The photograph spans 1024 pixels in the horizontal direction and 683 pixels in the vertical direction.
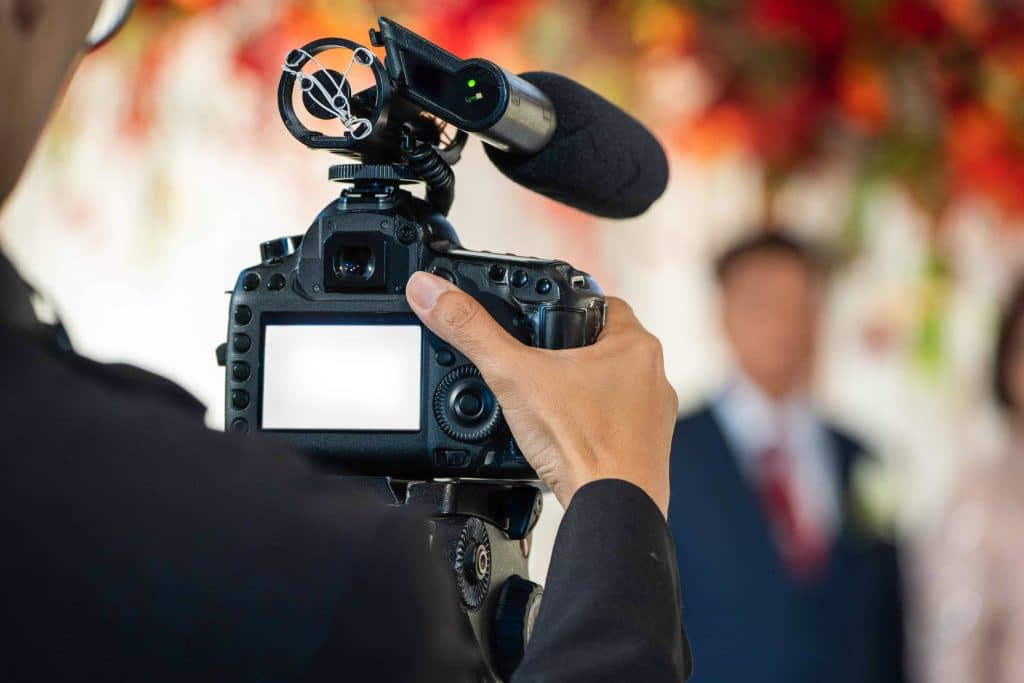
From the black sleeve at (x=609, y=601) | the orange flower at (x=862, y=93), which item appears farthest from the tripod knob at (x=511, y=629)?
the orange flower at (x=862, y=93)

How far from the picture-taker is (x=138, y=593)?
1.04 feet

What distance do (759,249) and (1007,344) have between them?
1.46 feet

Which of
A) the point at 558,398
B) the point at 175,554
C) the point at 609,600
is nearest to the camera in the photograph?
the point at 175,554

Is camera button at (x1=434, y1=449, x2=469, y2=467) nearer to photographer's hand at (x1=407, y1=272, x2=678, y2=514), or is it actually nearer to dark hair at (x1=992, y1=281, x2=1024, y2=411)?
photographer's hand at (x1=407, y1=272, x2=678, y2=514)

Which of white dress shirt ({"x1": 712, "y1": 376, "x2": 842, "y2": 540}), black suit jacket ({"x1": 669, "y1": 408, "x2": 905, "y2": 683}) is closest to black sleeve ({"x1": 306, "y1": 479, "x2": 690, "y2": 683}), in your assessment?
black suit jacket ({"x1": 669, "y1": 408, "x2": 905, "y2": 683})

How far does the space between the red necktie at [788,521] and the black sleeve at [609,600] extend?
133 cm

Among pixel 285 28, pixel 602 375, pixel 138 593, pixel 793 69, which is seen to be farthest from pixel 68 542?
pixel 793 69

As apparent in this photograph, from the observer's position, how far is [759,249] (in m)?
2.11

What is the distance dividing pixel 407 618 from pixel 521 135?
0.44m

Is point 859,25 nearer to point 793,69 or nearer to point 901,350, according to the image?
point 793,69

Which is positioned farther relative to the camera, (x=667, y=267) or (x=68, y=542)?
(x=667, y=267)

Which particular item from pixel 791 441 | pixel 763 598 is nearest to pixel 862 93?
pixel 791 441

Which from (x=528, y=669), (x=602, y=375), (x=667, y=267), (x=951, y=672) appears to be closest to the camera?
(x=528, y=669)

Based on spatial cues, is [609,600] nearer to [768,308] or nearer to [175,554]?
[175,554]
